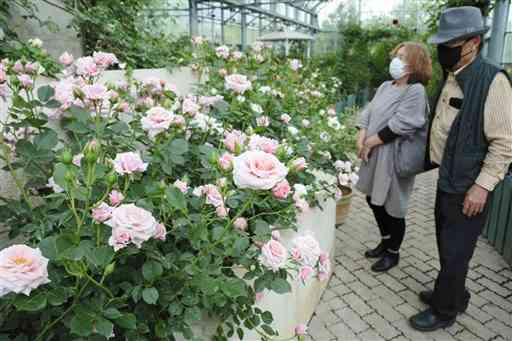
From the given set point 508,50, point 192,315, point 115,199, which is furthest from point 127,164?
point 508,50

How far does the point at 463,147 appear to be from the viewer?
2043 millimetres

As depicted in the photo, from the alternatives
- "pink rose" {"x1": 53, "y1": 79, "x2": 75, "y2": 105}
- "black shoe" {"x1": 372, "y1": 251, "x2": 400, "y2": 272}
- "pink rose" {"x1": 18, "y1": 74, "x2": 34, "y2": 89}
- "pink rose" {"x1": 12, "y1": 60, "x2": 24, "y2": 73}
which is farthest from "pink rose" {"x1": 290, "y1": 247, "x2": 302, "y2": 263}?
"black shoe" {"x1": 372, "y1": 251, "x2": 400, "y2": 272}

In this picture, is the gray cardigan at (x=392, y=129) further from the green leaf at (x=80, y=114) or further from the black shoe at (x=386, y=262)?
the green leaf at (x=80, y=114)

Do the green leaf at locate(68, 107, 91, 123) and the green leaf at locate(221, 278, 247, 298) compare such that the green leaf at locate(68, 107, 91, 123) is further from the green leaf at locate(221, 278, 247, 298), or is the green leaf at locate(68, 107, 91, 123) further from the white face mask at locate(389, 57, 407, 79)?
the white face mask at locate(389, 57, 407, 79)

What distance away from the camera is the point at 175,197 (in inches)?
38.3

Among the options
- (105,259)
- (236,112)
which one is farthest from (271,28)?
(105,259)

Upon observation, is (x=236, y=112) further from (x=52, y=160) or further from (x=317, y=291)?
(x=317, y=291)

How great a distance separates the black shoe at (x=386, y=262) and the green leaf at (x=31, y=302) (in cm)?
262

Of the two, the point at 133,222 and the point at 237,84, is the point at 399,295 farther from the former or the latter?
the point at 133,222

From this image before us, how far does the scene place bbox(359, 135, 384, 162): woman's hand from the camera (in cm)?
274

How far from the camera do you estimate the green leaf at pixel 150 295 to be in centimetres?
95

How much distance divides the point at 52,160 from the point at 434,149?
1969 mm

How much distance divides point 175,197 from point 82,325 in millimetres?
334

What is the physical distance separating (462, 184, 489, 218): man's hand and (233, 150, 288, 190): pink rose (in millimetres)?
1544
